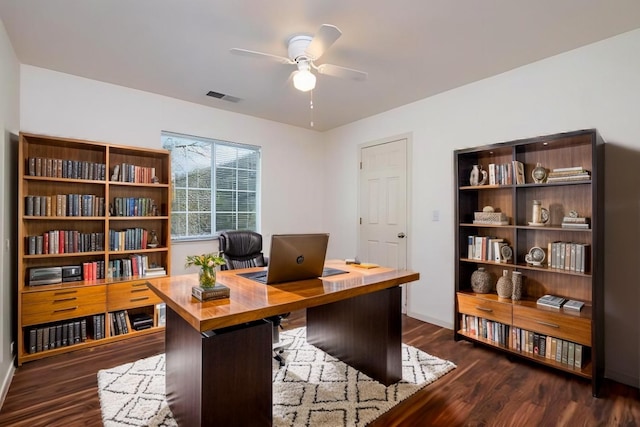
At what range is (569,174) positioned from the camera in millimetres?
2467

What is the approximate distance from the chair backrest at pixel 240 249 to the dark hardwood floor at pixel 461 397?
1010 mm

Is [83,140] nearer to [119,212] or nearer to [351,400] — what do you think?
[119,212]

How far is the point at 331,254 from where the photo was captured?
495 centimetres

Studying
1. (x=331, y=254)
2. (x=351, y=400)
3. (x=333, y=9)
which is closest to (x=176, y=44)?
(x=333, y=9)

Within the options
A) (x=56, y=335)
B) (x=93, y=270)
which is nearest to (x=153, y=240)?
(x=93, y=270)

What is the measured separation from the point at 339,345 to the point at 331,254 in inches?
93.7

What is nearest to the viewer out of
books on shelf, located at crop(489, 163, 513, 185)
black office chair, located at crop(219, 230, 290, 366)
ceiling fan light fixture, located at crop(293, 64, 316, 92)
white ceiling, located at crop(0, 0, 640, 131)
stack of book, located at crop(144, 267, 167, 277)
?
white ceiling, located at crop(0, 0, 640, 131)

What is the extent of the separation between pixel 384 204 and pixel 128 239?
9.59 feet

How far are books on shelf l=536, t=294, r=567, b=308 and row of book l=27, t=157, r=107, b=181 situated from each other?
3.99 metres

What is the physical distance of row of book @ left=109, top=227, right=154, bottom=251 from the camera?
10.2 feet

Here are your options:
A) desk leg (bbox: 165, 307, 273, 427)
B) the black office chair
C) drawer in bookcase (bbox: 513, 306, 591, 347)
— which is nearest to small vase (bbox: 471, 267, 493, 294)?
drawer in bookcase (bbox: 513, 306, 591, 347)

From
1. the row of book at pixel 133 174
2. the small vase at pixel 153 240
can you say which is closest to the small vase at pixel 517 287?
the small vase at pixel 153 240

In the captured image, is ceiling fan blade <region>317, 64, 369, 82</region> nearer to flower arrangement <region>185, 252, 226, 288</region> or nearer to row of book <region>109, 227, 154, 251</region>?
flower arrangement <region>185, 252, 226, 288</region>

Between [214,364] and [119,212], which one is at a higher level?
[119,212]
